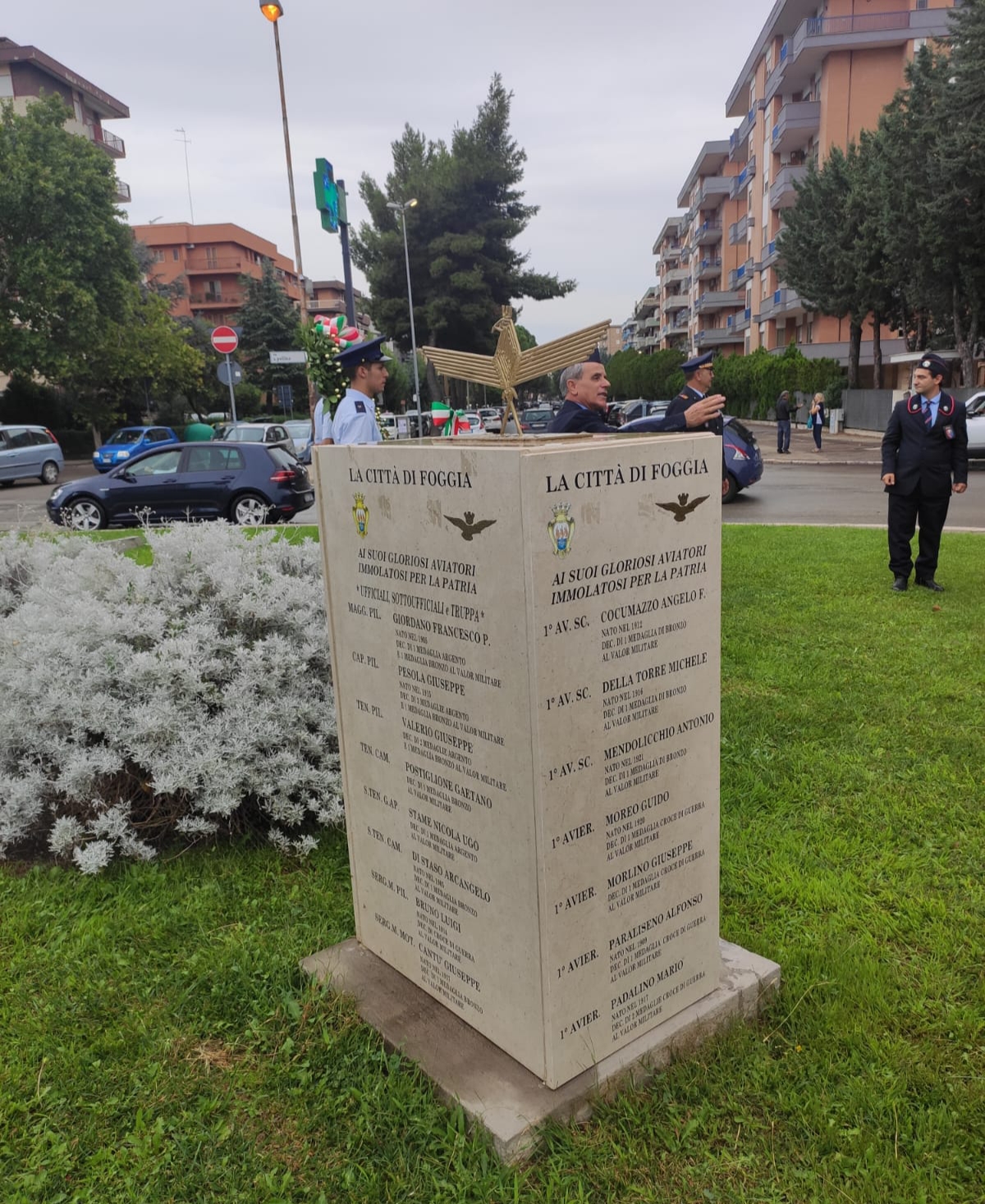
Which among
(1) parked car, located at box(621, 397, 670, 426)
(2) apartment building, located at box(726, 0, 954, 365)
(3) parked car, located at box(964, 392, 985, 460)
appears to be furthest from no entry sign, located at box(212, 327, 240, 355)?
(2) apartment building, located at box(726, 0, 954, 365)

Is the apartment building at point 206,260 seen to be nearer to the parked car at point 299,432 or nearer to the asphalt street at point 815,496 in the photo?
the parked car at point 299,432

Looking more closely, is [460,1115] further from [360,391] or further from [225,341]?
[225,341]

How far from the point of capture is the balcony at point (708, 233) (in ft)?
225

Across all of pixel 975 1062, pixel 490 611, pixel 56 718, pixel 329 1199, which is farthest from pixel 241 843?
pixel 975 1062

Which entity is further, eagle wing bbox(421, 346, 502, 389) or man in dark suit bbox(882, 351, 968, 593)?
man in dark suit bbox(882, 351, 968, 593)

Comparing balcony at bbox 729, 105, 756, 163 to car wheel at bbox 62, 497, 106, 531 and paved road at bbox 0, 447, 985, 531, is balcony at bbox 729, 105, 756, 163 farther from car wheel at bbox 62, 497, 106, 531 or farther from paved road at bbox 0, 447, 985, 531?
car wheel at bbox 62, 497, 106, 531

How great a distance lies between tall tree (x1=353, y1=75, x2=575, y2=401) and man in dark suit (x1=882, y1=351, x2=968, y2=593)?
40450mm

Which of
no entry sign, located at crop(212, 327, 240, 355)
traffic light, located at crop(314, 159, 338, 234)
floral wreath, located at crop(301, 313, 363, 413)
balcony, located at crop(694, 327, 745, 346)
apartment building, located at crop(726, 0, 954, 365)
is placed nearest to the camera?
floral wreath, located at crop(301, 313, 363, 413)

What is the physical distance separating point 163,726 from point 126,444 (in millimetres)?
31291

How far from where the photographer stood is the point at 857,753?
14.4 ft

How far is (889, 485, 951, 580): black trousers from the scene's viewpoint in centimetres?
763

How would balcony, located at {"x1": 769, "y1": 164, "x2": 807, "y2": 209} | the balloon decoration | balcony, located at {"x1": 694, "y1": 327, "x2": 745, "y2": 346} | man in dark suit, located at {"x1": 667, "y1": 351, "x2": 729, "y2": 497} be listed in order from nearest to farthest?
man in dark suit, located at {"x1": 667, "y1": 351, "x2": 729, "y2": 497} → the balloon decoration → balcony, located at {"x1": 769, "y1": 164, "x2": 807, "y2": 209} → balcony, located at {"x1": 694, "y1": 327, "x2": 745, "y2": 346}

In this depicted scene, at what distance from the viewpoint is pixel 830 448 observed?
27578 mm

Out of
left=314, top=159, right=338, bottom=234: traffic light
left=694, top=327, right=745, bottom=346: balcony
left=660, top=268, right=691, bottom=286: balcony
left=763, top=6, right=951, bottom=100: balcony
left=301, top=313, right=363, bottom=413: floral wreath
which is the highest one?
left=763, top=6, right=951, bottom=100: balcony
